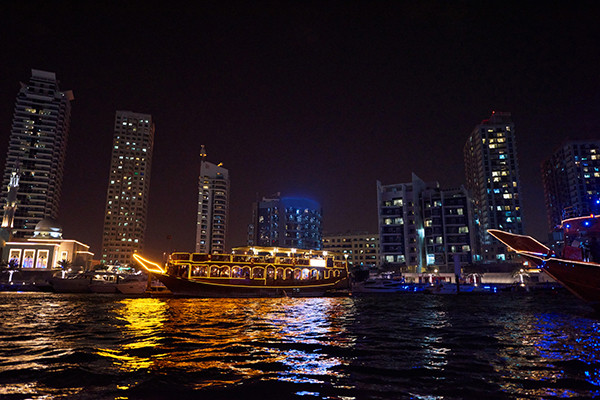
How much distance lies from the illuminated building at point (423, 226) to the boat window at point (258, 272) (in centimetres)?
6513

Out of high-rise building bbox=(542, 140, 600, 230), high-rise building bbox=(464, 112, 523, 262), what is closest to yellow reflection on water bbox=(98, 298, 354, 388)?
high-rise building bbox=(464, 112, 523, 262)

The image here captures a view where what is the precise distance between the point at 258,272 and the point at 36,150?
462 feet

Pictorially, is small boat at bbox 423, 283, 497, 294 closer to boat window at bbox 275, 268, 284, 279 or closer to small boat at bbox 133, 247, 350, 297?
small boat at bbox 133, 247, 350, 297

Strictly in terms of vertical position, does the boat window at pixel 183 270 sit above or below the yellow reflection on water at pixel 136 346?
above

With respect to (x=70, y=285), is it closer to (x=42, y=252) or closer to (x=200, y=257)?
(x=200, y=257)

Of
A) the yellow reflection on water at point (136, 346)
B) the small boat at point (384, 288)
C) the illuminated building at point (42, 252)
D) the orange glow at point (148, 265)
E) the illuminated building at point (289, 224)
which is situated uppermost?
the illuminated building at point (289, 224)

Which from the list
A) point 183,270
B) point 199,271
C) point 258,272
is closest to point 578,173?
point 258,272

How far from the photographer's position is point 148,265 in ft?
162

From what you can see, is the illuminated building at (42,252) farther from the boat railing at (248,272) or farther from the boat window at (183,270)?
the boat railing at (248,272)

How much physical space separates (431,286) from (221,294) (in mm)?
41708

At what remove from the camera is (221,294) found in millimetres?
48219

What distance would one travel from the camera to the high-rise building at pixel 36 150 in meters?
140

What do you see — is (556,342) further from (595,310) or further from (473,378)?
(595,310)

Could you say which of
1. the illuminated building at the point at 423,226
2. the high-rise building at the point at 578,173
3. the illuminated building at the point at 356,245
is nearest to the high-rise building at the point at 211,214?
the illuminated building at the point at 356,245
